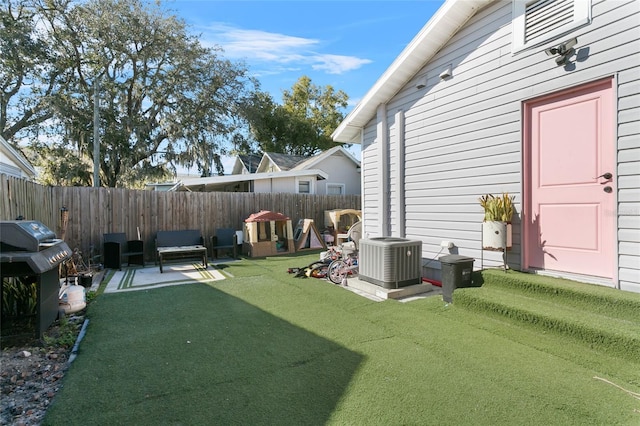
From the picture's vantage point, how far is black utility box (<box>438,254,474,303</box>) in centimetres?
447

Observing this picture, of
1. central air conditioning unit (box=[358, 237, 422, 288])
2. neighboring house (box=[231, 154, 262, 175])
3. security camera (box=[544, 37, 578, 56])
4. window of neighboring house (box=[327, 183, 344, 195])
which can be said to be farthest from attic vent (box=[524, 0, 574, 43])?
neighboring house (box=[231, 154, 262, 175])

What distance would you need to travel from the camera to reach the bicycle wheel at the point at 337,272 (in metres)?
5.99

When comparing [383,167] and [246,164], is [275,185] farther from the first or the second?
[383,167]

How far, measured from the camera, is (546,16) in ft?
13.9

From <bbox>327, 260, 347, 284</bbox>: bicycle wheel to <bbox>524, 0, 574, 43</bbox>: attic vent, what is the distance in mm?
4524

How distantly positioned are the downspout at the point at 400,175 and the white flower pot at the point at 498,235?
2.13 m

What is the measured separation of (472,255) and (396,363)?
9.80ft

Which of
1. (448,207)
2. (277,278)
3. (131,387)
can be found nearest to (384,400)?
(131,387)

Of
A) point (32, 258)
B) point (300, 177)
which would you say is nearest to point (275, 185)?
point (300, 177)

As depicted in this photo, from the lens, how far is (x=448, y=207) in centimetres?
560

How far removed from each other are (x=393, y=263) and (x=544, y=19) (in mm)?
3883

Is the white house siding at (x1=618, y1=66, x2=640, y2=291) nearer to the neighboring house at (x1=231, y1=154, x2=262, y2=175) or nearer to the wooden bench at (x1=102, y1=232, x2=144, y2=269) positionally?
the wooden bench at (x1=102, y1=232, x2=144, y2=269)

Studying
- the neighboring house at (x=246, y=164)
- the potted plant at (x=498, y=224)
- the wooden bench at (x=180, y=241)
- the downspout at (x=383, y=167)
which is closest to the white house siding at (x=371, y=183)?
the downspout at (x=383, y=167)

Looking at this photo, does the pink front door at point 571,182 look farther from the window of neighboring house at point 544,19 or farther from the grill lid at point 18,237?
the grill lid at point 18,237
